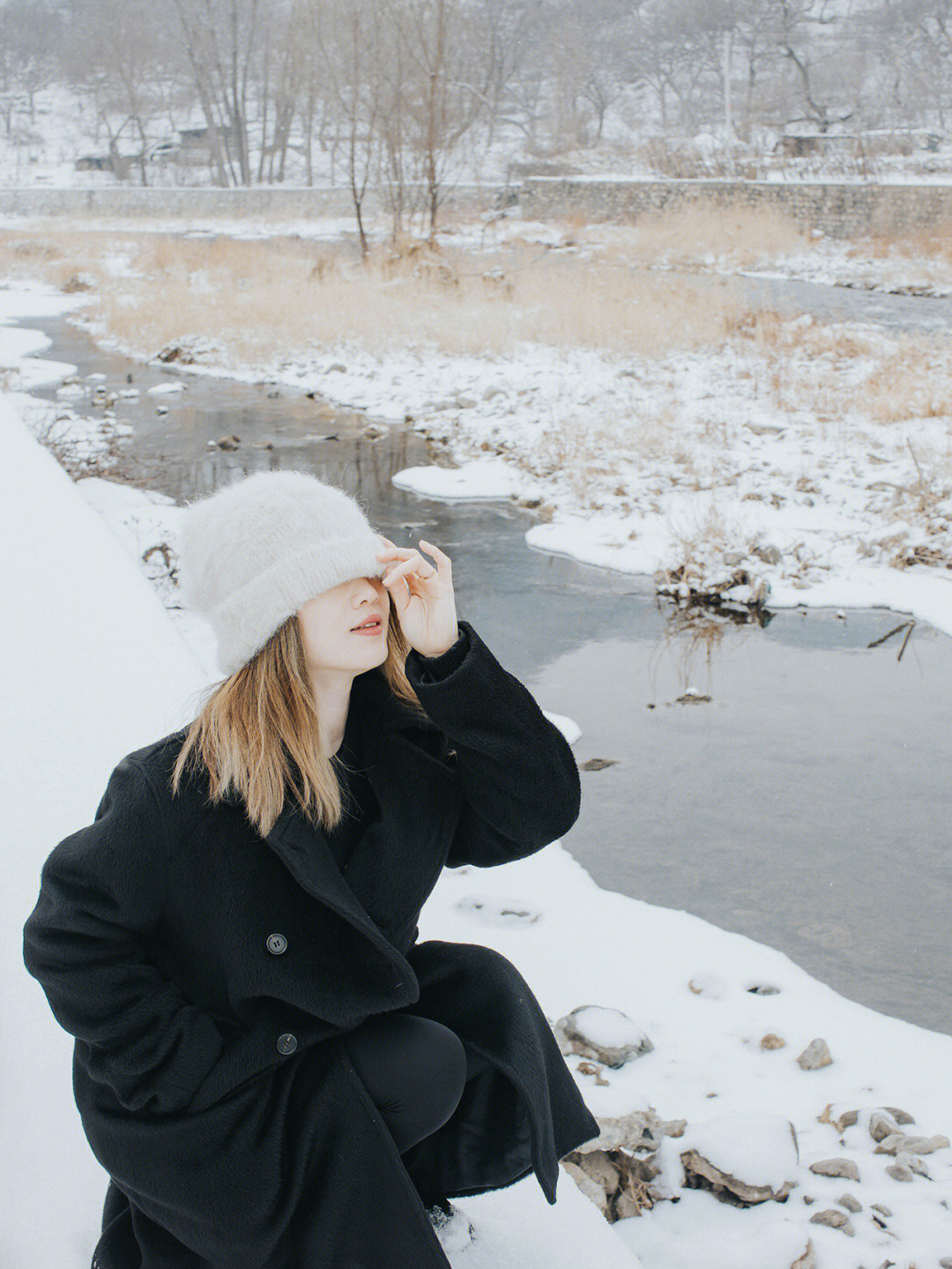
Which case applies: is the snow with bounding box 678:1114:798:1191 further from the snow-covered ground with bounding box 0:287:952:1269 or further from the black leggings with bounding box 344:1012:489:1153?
the black leggings with bounding box 344:1012:489:1153

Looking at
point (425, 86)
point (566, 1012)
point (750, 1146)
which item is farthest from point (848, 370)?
point (425, 86)

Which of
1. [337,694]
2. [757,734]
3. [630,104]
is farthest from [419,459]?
[630,104]

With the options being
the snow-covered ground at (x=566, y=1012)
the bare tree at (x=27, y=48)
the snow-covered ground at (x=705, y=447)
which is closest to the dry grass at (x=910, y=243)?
the snow-covered ground at (x=705, y=447)

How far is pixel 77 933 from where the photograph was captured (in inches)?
48.9

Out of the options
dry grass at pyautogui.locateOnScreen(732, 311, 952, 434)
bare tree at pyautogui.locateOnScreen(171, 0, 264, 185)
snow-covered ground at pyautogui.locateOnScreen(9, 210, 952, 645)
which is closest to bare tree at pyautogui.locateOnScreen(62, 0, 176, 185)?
bare tree at pyautogui.locateOnScreen(171, 0, 264, 185)

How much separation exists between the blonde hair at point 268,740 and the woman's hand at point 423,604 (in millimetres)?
142

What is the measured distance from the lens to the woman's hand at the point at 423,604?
143 centimetres

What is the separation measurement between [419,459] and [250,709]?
7116 millimetres

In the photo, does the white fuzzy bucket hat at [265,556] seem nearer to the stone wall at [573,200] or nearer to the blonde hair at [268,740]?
the blonde hair at [268,740]

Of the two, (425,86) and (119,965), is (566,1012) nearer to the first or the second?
(119,965)

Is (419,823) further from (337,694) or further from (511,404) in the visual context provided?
(511,404)

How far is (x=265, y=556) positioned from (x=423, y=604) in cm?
21

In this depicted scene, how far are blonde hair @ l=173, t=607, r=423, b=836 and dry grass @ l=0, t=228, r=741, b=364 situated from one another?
1007 centimetres

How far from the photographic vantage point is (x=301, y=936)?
1.36 metres
